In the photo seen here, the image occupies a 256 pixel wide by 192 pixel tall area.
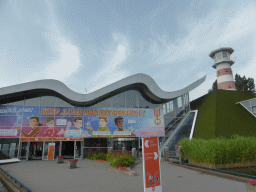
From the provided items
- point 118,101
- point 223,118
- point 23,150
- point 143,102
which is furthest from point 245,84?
point 23,150

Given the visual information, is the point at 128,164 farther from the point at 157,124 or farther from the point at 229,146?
the point at 157,124

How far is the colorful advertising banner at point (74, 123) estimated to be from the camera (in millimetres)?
Answer: 19769

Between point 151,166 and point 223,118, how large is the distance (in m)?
16.9

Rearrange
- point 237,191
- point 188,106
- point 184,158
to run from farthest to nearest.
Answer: point 188,106 → point 184,158 → point 237,191

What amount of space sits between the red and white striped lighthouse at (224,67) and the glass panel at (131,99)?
2246 cm

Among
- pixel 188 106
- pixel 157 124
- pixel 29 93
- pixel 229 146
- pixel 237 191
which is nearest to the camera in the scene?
pixel 237 191

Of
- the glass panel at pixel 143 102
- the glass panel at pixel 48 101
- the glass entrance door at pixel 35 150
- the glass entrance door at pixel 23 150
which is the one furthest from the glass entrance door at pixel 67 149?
the glass panel at pixel 143 102

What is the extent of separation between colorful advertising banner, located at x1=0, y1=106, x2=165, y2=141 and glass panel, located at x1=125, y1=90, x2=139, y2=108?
79cm

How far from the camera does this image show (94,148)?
68.1ft

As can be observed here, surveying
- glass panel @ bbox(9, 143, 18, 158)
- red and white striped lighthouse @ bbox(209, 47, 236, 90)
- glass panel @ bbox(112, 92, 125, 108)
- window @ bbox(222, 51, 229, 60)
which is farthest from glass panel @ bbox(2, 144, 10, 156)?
window @ bbox(222, 51, 229, 60)

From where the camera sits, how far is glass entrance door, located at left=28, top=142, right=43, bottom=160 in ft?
65.3

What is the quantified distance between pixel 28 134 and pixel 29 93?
5.00 meters

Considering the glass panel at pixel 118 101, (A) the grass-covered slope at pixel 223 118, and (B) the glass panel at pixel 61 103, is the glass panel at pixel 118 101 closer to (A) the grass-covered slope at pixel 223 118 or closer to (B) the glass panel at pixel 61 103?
(B) the glass panel at pixel 61 103

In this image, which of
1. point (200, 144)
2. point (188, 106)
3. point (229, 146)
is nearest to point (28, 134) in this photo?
point (200, 144)
